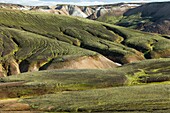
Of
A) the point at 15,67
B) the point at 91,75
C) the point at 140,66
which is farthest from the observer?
the point at 15,67

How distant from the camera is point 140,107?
5372 centimetres

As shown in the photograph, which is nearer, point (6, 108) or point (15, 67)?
point (6, 108)

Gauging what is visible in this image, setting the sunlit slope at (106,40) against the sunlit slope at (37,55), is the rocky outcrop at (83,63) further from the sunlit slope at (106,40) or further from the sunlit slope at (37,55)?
the sunlit slope at (106,40)

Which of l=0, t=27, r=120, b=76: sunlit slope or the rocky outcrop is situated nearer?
the rocky outcrop

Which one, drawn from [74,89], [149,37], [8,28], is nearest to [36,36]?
[8,28]

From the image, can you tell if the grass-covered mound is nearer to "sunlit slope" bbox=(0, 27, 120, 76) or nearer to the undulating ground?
the undulating ground

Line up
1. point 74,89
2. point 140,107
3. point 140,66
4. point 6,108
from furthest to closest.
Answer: point 140,66, point 74,89, point 6,108, point 140,107

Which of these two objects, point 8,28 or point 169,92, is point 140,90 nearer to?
point 169,92

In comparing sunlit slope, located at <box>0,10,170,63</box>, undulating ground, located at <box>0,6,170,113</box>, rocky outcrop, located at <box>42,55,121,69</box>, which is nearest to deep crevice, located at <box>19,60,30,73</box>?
undulating ground, located at <box>0,6,170,113</box>

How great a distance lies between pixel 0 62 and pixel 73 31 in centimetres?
6665

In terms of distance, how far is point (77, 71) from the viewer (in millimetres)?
98750

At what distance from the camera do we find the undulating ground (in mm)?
59375

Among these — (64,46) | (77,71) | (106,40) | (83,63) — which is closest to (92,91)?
(77,71)

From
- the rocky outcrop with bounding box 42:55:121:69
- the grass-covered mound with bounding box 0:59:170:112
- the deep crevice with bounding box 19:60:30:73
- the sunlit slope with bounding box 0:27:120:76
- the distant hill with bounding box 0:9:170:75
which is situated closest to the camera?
the grass-covered mound with bounding box 0:59:170:112
